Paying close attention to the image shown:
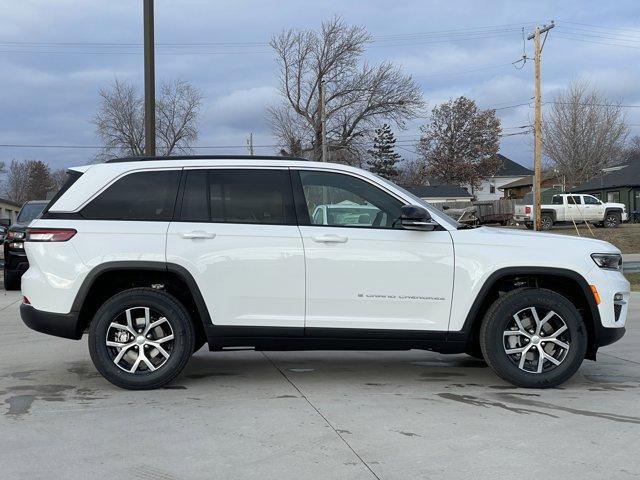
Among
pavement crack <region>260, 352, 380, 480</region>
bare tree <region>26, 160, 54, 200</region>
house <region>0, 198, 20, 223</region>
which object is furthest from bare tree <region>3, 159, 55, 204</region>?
pavement crack <region>260, 352, 380, 480</region>

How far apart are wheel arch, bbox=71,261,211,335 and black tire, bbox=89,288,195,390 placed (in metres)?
0.15

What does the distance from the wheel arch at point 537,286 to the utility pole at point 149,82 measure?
313 inches

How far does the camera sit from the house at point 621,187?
151ft

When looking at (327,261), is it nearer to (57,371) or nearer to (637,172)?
(57,371)

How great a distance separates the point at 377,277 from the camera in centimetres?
534

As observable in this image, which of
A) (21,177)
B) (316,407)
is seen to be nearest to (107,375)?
(316,407)

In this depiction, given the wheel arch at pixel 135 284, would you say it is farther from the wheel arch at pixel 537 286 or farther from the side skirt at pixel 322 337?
the wheel arch at pixel 537 286

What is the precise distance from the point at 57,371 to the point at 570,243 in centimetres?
502

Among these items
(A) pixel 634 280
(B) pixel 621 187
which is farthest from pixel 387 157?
(A) pixel 634 280

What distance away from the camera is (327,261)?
534cm

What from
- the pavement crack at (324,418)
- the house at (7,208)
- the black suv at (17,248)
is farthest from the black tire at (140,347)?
the house at (7,208)

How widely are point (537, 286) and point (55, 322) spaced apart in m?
4.17

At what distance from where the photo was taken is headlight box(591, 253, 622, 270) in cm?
550

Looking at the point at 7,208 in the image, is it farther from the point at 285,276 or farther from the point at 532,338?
the point at 532,338
